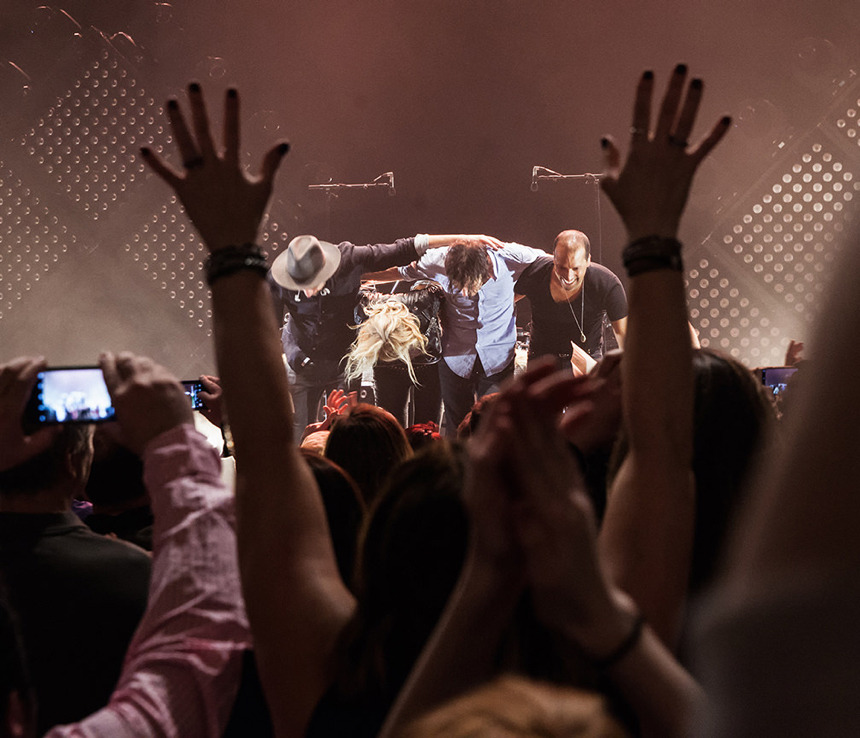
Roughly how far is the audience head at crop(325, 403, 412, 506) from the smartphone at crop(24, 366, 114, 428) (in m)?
0.71

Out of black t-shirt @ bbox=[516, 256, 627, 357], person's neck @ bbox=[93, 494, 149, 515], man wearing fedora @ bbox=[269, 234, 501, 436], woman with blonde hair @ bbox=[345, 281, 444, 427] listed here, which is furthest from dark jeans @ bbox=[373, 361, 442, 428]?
person's neck @ bbox=[93, 494, 149, 515]

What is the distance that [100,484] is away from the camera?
4.80 ft

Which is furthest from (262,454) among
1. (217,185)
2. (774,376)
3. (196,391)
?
(774,376)

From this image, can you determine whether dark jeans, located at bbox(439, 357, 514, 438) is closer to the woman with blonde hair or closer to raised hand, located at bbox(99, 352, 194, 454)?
the woman with blonde hair

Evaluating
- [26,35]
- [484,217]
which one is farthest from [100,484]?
[26,35]

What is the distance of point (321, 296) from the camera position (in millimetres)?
6648

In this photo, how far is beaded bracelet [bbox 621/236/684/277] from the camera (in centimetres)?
72

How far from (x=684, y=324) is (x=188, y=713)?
63 centimetres

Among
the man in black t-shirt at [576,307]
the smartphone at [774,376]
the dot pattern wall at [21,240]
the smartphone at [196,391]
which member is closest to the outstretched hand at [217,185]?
the smartphone at [196,391]

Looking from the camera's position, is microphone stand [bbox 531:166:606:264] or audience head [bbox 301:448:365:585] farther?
microphone stand [bbox 531:166:606:264]

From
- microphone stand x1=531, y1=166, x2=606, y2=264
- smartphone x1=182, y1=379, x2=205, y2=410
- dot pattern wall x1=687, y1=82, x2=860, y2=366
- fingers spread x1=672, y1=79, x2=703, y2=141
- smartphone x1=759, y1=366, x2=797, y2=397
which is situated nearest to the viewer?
fingers spread x1=672, y1=79, x2=703, y2=141

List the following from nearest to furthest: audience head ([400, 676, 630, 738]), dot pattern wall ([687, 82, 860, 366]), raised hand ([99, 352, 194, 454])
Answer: audience head ([400, 676, 630, 738]), raised hand ([99, 352, 194, 454]), dot pattern wall ([687, 82, 860, 366])

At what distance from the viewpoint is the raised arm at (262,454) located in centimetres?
68

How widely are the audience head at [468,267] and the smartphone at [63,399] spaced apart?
18.4 feet
